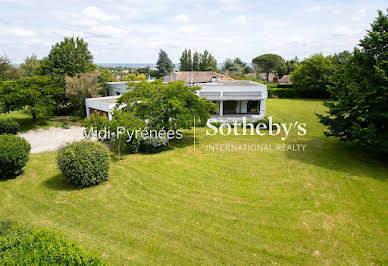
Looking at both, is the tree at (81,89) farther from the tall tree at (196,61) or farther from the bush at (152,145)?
the tall tree at (196,61)

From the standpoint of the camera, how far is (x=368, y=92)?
1477 centimetres

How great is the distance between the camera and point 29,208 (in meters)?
10.7

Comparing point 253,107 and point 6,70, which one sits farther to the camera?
point 6,70

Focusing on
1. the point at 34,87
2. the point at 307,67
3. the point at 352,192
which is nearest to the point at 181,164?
the point at 352,192

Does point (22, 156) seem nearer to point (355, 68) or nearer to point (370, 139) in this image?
point (370, 139)

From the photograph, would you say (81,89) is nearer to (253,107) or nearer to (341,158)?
(253,107)

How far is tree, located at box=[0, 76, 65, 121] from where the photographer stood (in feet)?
76.6

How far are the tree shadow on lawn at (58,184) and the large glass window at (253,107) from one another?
22.6 meters

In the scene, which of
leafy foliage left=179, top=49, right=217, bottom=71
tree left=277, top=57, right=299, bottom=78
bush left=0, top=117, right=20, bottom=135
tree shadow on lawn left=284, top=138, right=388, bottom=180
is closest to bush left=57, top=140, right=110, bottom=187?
tree shadow on lawn left=284, top=138, right=388, bottom=180

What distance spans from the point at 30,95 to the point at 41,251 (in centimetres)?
2308

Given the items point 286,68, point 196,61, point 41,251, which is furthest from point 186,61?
point 41,251

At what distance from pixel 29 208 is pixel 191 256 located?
7.39 meters

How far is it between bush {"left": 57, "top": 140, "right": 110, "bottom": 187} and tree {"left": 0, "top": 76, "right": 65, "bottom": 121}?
1456cm

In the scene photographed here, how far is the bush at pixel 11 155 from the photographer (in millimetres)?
12734
